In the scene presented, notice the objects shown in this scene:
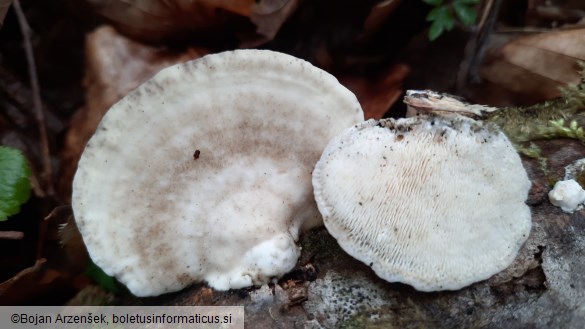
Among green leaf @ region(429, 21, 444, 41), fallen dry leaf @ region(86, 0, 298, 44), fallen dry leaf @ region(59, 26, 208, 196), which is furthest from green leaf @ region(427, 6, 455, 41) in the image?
fallen dry leaf @ region(59, 26, 208, 196)

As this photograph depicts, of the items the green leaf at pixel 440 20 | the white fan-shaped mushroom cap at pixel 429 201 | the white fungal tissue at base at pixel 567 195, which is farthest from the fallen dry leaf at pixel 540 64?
the white fan-shaped mushroom cap at pixel 429 201

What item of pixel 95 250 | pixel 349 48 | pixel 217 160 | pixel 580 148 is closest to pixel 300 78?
pixel 217 160

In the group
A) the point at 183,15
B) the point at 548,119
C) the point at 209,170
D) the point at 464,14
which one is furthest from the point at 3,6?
the point at 548,119

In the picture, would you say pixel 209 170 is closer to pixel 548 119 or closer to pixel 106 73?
pixel 106 73

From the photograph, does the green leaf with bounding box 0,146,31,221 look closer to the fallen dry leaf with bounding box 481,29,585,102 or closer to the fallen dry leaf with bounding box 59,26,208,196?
the fallen dry leaf with bounding box 59,26,208,196

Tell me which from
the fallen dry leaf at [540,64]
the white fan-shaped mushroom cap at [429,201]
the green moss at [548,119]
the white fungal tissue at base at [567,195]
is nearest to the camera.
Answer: the white fan-shaped mushroom cap at [429,201]

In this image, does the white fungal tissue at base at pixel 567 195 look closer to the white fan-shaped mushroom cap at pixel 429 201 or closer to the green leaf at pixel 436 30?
the white fan-shaped mushroom cap at pixel 429 201

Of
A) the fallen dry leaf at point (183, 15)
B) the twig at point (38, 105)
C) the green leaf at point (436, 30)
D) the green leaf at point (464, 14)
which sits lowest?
the twig at point (38, 105)
